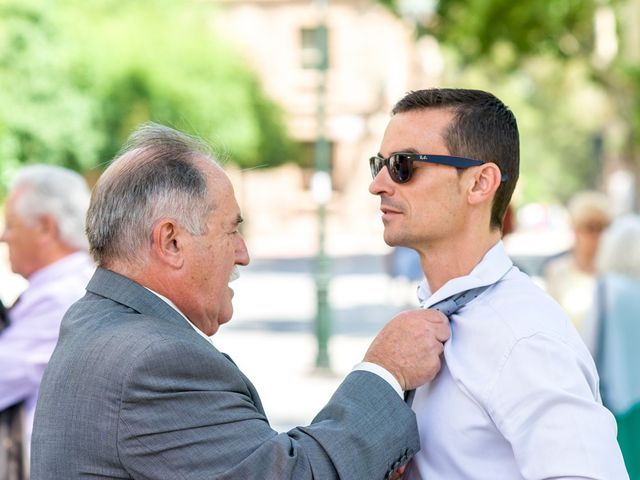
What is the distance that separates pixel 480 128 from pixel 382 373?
604 mm

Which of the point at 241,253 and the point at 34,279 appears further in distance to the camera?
the point at 34,279

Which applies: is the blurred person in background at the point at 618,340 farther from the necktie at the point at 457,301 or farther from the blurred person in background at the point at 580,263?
the necktie at the point at 457,301

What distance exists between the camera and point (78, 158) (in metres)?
27.4

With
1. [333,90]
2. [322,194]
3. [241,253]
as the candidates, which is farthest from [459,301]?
[333,90]

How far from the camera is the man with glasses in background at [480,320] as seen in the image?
7.02 feet

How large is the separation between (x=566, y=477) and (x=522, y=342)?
284mm

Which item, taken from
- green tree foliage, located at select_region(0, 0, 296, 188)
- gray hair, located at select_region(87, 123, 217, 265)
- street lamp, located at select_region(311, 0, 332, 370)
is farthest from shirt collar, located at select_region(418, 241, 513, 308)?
green tree foliage, located at select_region(0, 0, 296, 188)

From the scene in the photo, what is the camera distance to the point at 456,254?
2508 mm

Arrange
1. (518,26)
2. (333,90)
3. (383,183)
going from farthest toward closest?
1. (333,90)
2. (518,26)
3. (383,183)

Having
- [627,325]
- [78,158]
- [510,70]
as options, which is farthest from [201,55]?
[627,325]

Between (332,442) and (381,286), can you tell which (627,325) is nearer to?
(332,442)

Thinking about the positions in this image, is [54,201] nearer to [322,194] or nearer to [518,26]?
[322,194]

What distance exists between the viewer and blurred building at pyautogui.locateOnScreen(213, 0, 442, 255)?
43.7 m

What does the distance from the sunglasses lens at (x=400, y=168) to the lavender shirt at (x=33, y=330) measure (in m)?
1.87
